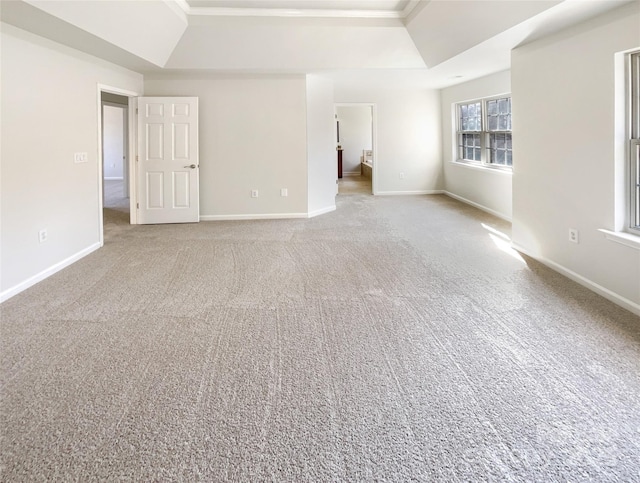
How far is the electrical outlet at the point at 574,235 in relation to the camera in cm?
389

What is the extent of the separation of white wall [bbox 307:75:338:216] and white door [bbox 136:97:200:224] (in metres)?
1.75

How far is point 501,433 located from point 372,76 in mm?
6093

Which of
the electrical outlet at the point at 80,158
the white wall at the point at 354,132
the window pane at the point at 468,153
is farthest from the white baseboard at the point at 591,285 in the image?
the white wall at the point at 354,132

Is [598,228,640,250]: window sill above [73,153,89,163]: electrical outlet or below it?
below

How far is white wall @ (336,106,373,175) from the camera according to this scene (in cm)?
1446

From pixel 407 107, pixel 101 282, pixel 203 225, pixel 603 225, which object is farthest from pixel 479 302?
pixel 407 107

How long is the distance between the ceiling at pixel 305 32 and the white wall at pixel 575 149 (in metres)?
0.21

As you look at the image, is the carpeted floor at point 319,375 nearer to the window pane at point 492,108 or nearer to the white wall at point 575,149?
the white wall at point 575,149

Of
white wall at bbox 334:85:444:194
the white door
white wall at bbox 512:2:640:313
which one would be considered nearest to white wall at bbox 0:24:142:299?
the white door

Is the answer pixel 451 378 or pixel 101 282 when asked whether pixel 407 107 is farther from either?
pixel 451 378

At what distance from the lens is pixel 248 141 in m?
6.90

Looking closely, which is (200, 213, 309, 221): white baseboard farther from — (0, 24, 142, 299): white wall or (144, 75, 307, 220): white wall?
(0, 24, 142, 299): white wall

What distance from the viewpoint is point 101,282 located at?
4016 mm

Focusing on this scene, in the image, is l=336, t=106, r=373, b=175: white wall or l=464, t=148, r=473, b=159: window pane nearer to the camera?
l=464, t=148, r=473, b=159: window pane
